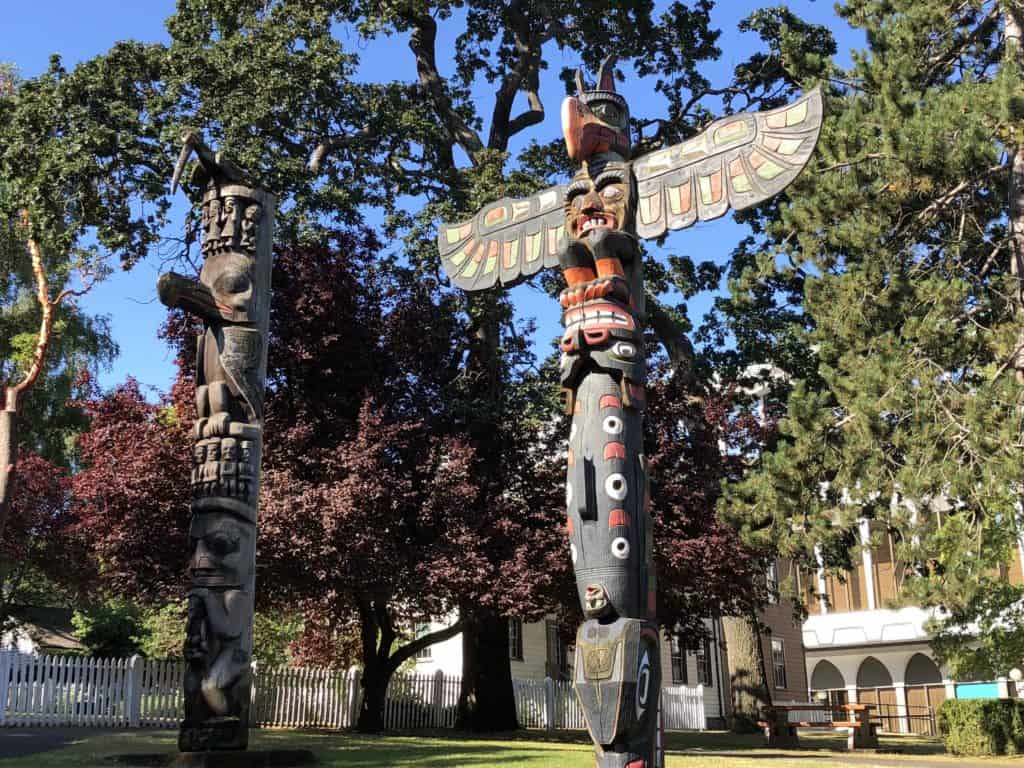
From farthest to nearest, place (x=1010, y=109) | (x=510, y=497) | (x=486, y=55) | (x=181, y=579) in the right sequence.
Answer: (x=486, y=55)
(x=510, y=497)
(x=181, y=579)
(x=1010, y=109)

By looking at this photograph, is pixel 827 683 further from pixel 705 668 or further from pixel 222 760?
pixel 222 760

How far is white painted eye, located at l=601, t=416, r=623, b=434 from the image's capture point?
316 inches

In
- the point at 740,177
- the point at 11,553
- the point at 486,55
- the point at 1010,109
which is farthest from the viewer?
the point at 11,553

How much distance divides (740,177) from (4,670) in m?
15.8

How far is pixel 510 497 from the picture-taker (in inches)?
770

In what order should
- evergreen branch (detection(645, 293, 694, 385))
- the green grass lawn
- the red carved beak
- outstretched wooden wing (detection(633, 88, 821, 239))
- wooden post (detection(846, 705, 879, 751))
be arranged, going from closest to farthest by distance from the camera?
outstretched wooden wing (detection(633, 88, 821, 239))
the red carved beak
the green grass lawn
wooden post (detection(846, 705, 879, 751))
evergreen branch (detection(645, 293, 694, 385))

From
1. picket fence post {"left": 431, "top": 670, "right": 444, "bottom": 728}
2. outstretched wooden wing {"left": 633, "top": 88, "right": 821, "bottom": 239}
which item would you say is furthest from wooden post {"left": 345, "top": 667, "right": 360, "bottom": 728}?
outstretched wooden wing {"left": 633, "top": 88, "right": 821, "bottom": 239}

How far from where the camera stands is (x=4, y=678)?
17.6 meters

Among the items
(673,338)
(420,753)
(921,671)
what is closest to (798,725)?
(673,338)

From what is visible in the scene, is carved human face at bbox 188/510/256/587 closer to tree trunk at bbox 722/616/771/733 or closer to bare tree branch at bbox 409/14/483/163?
bare tree branch at bbox 409/14/483/163

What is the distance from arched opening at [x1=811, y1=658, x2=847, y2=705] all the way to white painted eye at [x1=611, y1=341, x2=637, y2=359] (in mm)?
36984

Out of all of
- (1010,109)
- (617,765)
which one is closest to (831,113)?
(1010,109)

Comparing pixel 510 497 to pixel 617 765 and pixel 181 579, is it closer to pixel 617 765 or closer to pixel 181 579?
pixel 181 579

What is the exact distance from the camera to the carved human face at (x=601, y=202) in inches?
364
